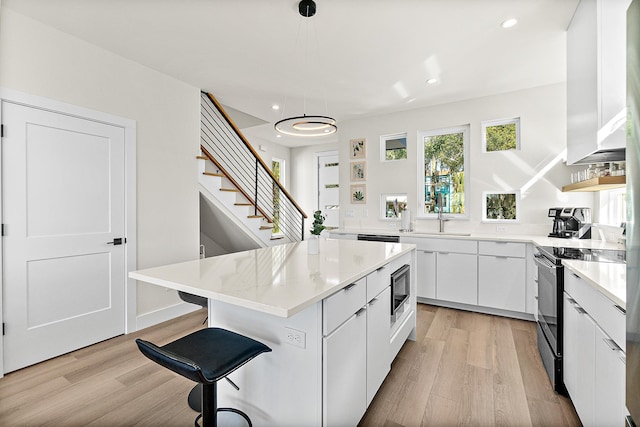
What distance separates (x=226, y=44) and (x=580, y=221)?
389 cm

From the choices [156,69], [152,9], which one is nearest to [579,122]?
[152,9]

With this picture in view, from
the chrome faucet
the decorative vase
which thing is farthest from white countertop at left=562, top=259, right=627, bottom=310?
the chrome faucet

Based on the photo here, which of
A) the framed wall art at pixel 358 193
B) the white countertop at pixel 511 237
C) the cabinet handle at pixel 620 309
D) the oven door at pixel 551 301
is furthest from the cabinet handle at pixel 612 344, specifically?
A: the framed wall art at pixel 358 193

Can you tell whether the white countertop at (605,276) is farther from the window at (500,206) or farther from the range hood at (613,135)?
the window at (500,206)

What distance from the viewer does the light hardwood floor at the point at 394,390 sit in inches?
68.4

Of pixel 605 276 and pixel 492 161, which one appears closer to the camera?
pixel 605 276

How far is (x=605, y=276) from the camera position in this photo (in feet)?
4.81

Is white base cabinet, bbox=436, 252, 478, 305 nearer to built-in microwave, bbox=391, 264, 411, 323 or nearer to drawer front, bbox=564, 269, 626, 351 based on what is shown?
built-in microwave, bbox=391, 264, 411, 323

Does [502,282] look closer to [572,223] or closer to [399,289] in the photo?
[572,223]

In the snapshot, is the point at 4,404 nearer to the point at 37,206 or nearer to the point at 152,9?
the point at 37,206

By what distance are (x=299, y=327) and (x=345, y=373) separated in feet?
1.18

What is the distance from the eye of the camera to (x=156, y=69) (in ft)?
10.3

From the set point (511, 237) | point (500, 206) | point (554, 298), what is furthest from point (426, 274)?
point (554, 298)

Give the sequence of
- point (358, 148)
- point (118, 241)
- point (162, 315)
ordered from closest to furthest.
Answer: point (118, 241), point (162, 315), point (358, 148)
